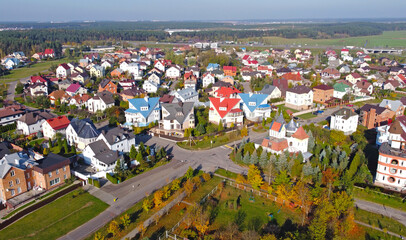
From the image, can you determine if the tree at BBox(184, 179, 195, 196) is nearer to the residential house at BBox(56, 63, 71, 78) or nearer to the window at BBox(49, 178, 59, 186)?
the window at BBox(49, 178, 59, 186)

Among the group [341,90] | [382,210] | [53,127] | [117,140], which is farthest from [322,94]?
[53,127]

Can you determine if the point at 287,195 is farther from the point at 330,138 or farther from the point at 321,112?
the point at 321,112

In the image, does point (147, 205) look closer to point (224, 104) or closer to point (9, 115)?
point (224, 104)

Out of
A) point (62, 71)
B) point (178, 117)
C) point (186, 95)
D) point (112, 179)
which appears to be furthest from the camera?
point (62, 71)

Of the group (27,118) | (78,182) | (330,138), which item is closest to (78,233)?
(78,182)

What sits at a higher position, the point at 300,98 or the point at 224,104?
the point at 224,104
